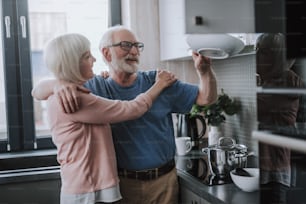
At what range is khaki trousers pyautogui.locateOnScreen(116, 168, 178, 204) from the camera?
4.54ft

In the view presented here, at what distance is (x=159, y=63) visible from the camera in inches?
82.3

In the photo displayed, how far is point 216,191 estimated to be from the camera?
48.1 inches

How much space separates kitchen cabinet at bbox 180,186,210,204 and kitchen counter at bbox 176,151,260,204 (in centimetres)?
2

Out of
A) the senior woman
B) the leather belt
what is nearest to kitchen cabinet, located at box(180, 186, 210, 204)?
the leather belt

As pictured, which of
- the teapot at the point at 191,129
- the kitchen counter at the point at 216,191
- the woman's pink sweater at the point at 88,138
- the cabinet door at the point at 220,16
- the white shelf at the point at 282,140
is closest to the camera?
the white shelf at the point at 282,140

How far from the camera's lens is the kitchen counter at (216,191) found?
1131 millimetres

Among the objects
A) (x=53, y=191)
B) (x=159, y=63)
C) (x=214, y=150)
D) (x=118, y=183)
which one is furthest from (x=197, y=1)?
(x=53, y=191)

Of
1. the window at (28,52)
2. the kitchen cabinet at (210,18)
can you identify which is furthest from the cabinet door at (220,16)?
the window at (28,52)

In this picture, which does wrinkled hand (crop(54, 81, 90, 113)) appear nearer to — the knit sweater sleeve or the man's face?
the knit sweater sleeve

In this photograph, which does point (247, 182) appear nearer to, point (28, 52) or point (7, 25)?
point (28, 52)

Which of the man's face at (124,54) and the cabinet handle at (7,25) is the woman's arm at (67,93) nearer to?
the man's face at (124,54)

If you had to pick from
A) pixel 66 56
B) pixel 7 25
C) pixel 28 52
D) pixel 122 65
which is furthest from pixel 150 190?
pixel 7 25

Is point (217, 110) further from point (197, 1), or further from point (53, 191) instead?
point (53, 191)

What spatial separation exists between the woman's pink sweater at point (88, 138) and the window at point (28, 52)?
0.77 m
